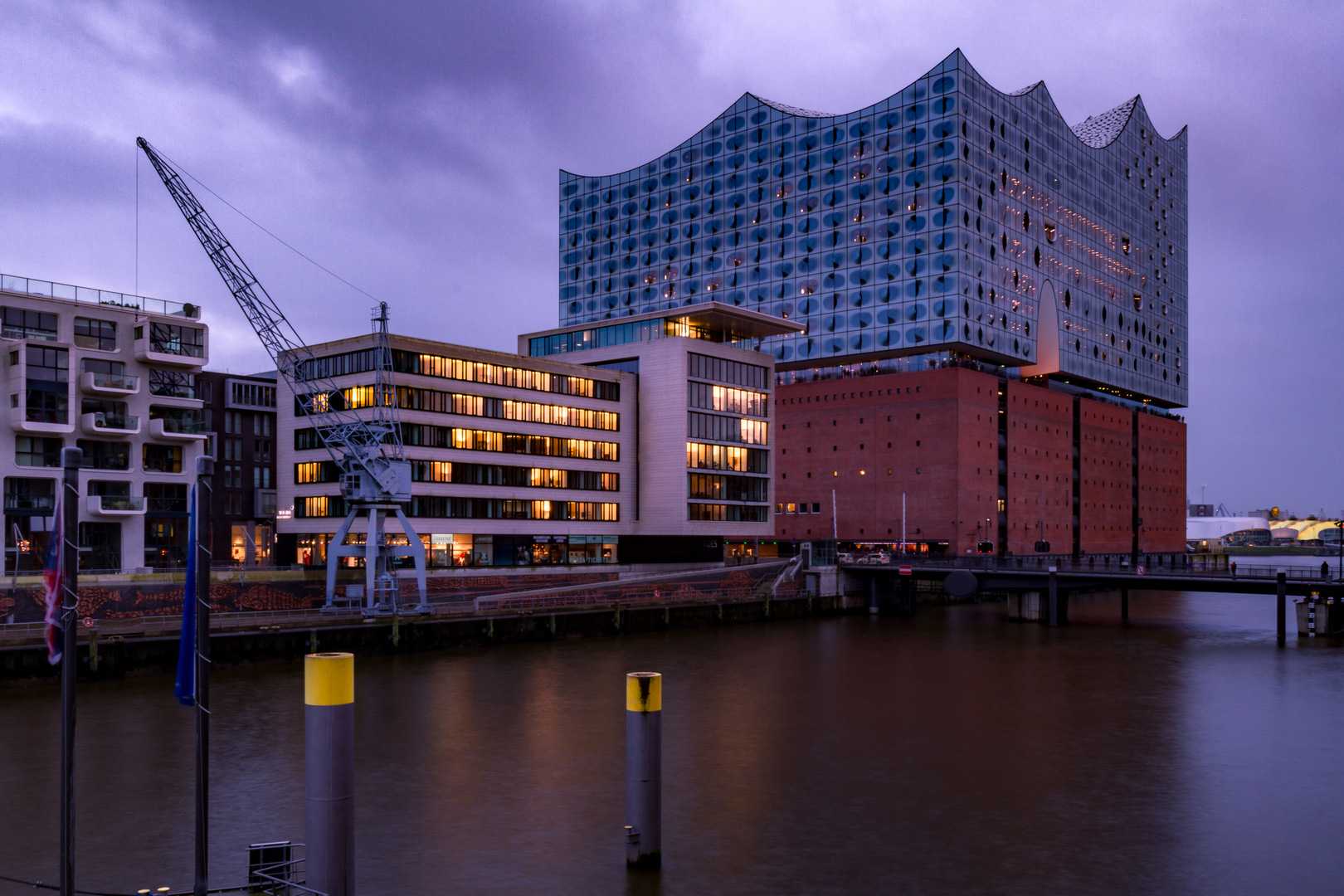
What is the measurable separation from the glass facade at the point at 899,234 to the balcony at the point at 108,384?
4869cm

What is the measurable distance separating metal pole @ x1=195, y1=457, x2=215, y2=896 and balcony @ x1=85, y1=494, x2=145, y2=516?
213 ft

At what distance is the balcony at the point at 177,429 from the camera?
74688mm

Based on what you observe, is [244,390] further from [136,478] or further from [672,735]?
[672,735]

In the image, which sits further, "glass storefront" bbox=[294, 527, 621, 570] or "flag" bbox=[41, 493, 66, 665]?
"glass storefront" bbox=[294, 527, 621, 570]

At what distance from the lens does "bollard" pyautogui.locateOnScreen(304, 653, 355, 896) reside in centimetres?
1434

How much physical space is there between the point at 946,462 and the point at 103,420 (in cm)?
8742

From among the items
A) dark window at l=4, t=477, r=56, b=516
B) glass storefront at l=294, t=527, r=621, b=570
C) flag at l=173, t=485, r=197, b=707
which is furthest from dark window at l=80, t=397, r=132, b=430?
flag at l=173, t=485, r=197, b=707

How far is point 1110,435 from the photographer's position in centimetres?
15700

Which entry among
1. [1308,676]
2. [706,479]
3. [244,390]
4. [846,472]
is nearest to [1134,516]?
[846,472]

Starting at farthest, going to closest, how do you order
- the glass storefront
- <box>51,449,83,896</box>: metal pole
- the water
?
the glass storefront → the water → <box>51,449,83,896</box>: metal pole

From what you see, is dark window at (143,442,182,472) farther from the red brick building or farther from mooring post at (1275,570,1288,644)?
mooring post at (1275,570,1288,644)

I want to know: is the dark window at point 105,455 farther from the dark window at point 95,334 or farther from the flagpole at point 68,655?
the flagpole at point 68,655

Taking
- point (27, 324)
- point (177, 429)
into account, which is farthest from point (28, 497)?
point (27, 324)

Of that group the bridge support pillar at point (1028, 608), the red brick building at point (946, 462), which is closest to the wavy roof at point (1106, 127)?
the red brick building at point (946, 462)
